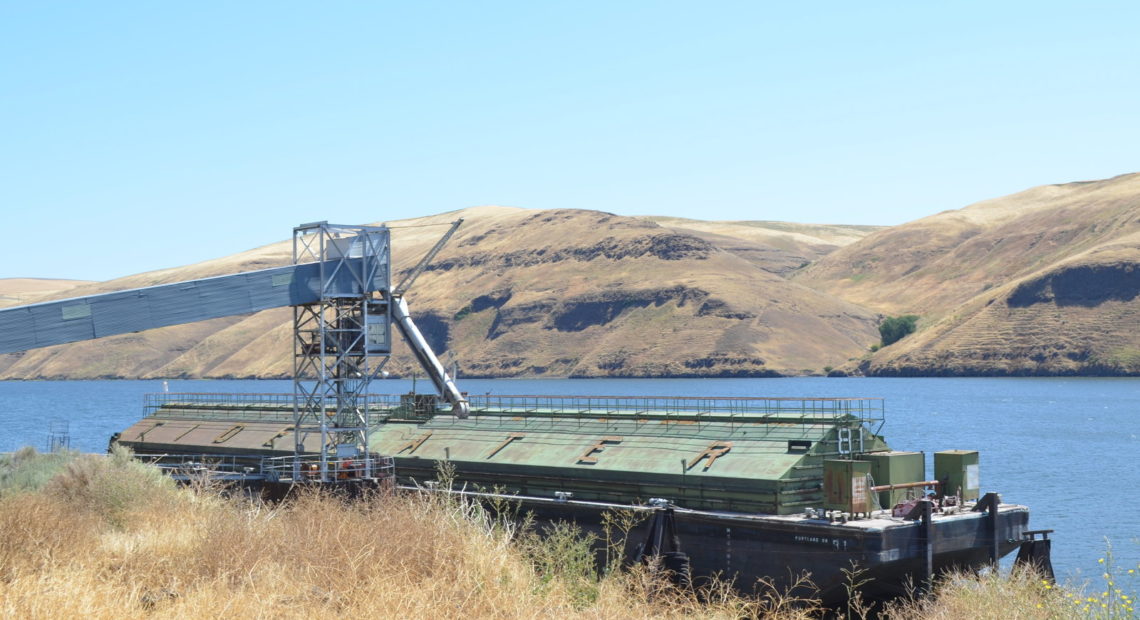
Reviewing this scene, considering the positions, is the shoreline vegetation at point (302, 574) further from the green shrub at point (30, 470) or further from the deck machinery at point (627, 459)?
the green shrub at point (30, 470)

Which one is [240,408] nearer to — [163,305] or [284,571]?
[163,305]

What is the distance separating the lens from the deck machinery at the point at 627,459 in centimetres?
3591

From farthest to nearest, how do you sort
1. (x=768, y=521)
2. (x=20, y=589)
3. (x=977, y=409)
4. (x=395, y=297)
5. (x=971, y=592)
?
(x=977, y=409), (x=395, y=297), (x=768, y=521), (x=971, y=592), (x=20, y=589)

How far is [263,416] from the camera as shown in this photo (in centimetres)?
6550

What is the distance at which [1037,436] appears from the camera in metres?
104

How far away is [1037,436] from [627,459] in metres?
73.7

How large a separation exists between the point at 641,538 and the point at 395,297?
19846mm

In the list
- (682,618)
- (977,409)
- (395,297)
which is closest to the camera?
(682,618)

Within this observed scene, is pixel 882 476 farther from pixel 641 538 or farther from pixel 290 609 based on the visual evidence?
pixel 290 609

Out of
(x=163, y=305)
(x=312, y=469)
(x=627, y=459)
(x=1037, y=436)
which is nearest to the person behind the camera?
(x=163, y=305)

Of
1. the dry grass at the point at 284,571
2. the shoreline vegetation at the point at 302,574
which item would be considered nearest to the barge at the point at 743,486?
the shoreline vegetation at the point at 302,574

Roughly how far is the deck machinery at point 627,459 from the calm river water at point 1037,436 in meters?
10.3

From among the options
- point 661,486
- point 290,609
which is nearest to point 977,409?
point 661,486

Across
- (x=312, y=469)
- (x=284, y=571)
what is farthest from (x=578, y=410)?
(x=284, y=571)
